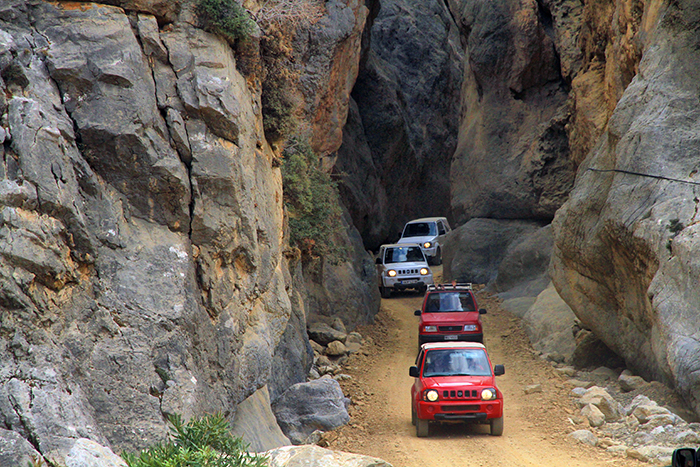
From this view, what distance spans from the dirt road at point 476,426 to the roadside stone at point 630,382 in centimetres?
111

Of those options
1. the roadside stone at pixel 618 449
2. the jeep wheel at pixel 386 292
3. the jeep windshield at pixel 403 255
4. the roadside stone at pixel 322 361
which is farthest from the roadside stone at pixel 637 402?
the jeep wheel at pixel 386 292

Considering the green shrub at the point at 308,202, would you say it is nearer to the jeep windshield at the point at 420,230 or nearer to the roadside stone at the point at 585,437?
the roadside stone at the point at 585,437

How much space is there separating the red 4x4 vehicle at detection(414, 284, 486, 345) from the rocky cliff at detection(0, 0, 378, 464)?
694 centimetres

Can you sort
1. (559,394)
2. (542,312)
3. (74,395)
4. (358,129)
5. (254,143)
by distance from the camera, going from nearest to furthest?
(74,395) < (254,143) < (559,394) < (542,312) < (358,129)

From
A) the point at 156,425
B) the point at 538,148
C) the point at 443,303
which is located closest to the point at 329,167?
the point at 443,303

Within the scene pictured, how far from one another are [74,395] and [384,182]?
30.7m

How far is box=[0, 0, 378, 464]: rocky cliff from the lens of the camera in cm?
654

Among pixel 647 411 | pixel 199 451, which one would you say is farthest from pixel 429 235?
pixel 199 451

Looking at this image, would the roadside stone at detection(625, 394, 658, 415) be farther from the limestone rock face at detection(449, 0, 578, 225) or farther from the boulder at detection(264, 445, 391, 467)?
the limestone rock face at detection(449, 0, 578, 225)

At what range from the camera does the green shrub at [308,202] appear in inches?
635

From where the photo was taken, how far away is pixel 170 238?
834 centimetres

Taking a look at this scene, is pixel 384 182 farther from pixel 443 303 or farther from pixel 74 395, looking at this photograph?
pixel 74 395

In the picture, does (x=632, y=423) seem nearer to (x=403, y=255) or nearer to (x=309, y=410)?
(x=309, y=410)

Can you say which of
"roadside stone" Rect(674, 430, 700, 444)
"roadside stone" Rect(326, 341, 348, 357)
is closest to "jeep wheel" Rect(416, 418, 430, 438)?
"roadside stone" Rect(674, 430, 700, 444)
